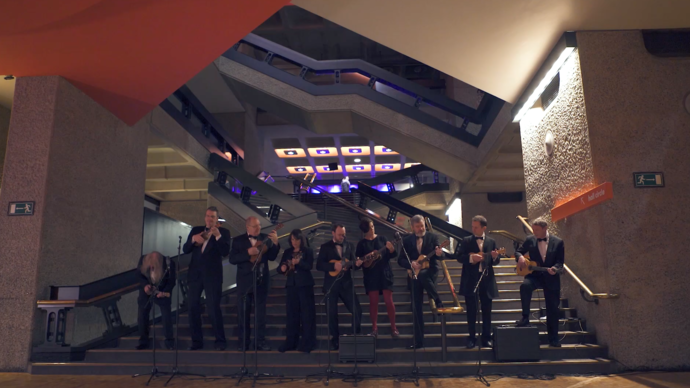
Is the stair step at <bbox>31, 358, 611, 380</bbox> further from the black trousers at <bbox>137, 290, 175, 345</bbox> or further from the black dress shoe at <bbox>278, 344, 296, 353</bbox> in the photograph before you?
the black trousers at <bbox>137, 290, 175, 345</bbox>

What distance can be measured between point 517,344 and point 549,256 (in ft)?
3.65

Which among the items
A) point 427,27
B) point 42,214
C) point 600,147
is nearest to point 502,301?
point 600,147

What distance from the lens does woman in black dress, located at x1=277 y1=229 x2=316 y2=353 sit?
17.8 ft

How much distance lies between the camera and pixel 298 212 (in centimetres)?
1166

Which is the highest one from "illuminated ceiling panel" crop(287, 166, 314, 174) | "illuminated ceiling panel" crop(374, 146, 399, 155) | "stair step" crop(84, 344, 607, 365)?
"illuminated ceiling panel" crop(374, 146, 399, 155)

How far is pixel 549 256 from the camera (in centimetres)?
553

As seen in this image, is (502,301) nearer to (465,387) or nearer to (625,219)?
(625,219)

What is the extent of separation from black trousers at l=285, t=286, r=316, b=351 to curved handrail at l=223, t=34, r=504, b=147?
602 cm

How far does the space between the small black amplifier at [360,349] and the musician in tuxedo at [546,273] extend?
1644mm

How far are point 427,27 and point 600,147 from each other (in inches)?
96.0

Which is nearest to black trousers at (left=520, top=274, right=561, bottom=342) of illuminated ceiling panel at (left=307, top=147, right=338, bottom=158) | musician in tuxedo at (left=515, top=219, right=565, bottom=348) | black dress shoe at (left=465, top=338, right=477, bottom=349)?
musician in tuxedo at (left=515, top=219, right=565, bottom=348)

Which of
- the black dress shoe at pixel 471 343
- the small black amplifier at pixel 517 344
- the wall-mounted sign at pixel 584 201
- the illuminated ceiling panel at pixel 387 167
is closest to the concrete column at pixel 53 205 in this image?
the black dress shoe at pixel 471 343

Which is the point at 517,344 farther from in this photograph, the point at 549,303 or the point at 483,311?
the point at 549,303

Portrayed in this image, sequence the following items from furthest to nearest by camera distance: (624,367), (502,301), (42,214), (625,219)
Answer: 1. (502,301)
2. (42,214)
3. (625,219)
4. (624,367)
